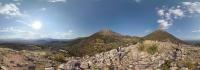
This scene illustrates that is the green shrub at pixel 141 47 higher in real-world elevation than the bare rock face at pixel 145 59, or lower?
higher

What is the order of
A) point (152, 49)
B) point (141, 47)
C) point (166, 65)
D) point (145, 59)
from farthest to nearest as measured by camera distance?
point (141, 47) < point (152, 49) < point (145, 59) < point (166, 65)

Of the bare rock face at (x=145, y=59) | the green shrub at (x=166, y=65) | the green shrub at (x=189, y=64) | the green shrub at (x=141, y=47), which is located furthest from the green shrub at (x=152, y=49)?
the green shrub at (x=189, y=64)

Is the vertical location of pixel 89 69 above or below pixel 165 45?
below

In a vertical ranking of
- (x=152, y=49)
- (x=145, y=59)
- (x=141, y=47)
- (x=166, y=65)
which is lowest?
(x=166, y=65)

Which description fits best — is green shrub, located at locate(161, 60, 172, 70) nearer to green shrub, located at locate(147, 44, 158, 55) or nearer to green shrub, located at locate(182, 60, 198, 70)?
green shrub, located at locate(182, 60, 198, 70)

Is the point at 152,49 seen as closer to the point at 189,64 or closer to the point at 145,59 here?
the point at 145,59

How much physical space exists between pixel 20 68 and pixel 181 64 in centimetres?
1870

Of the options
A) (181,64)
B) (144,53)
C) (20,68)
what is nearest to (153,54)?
(144,53)

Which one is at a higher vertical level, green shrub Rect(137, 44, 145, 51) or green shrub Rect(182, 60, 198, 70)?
green shrub Rect(137, 44, 145, 51)

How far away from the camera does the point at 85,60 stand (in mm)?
22766

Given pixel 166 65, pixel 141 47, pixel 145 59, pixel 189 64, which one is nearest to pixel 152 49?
pixel 141 47

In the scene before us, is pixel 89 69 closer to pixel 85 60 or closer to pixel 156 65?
pixel 85 60

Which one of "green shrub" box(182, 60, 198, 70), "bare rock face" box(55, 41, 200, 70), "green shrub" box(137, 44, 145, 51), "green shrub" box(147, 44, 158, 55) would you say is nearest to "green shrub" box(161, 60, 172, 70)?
"bare rock face" box(55, 41, 200, 70)

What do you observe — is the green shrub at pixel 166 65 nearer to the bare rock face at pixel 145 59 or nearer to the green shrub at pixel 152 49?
the bare rock face at pixel 145 59
